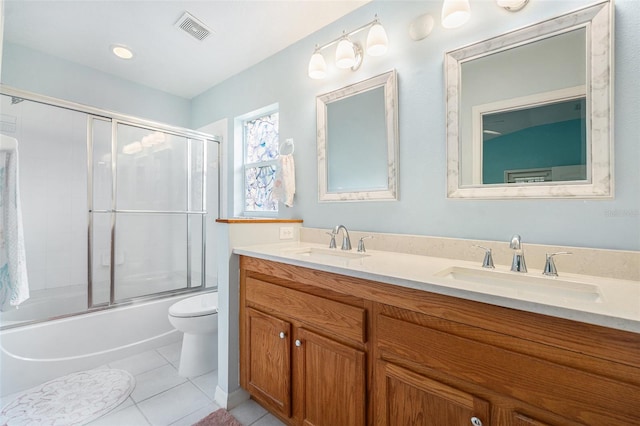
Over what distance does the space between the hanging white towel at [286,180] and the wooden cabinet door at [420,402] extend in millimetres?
1304

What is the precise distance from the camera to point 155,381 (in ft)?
5.83

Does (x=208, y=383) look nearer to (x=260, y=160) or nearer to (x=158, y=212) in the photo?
(x=158, y=212)

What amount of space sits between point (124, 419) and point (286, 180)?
5.39 feet

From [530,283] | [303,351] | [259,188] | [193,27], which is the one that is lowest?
[303,351]

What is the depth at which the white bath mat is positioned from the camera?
1.43 meters

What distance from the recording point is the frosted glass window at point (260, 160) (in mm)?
2512

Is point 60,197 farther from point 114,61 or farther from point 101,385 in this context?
point 101,385

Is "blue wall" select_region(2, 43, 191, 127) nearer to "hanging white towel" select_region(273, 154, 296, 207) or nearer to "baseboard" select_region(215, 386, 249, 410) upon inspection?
"hanging white towel" select_region(273, 154, 296, 207)

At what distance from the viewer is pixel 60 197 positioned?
2475 millimetres

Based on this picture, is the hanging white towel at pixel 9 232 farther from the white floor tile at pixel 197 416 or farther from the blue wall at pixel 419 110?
the blue wall at pixel 419 110

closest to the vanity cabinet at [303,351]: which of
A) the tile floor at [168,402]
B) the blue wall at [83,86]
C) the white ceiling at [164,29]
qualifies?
the tile floor at [168,402]

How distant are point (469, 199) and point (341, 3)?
1.43m

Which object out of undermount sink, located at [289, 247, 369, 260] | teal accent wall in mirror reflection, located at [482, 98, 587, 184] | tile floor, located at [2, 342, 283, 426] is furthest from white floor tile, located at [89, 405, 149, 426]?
teal accent wall in mirror reflection, located at [482, 98, 587, 184]

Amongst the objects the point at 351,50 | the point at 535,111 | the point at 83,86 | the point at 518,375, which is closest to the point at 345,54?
the point at 351,50
